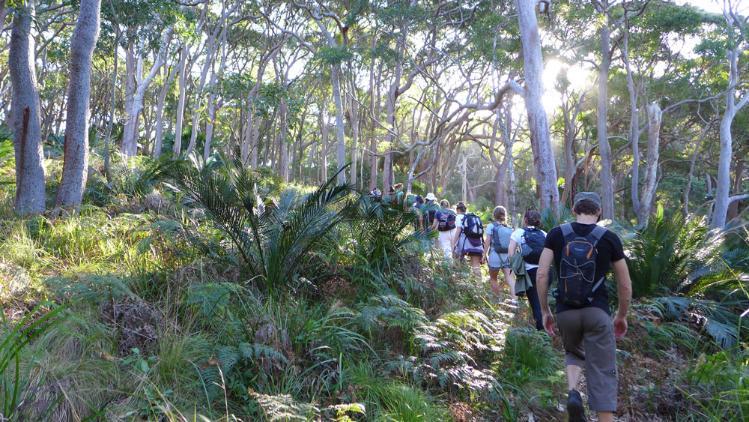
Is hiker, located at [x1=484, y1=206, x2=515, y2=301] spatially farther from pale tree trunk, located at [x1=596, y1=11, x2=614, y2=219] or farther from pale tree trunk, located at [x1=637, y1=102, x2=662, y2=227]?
pale tree trunk, located at [x1=637, y1=102, x2=662, y2=227]

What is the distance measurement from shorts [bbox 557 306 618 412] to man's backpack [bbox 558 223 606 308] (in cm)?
10

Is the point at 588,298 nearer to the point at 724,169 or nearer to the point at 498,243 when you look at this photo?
the point at 498,243

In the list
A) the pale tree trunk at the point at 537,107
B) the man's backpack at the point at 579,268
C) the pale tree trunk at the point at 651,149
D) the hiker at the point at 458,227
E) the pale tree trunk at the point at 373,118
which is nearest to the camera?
the man's backpack at the point at 579,268

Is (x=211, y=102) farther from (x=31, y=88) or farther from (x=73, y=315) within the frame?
(x=73, y=315)

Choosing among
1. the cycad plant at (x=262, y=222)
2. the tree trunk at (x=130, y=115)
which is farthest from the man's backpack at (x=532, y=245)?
the tree trunk at (x=130, y=115)

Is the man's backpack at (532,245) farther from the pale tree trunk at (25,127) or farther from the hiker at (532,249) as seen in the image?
the pale tree trunk at (25,127)

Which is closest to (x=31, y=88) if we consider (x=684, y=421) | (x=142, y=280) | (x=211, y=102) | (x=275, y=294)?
(x=142, y=280)

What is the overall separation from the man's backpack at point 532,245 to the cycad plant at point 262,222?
7.36ft

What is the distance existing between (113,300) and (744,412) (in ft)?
17.0

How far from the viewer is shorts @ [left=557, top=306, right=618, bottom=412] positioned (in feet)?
12.6

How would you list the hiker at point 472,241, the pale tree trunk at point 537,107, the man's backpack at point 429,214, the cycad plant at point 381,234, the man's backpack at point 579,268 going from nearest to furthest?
1. the man's backpack at point 579,268
2. the cycad plant at point 381,234
3. the hiker at point 472,241
4. the man's backpack at point 429,214
5. the pale tree trunk at point 537,107

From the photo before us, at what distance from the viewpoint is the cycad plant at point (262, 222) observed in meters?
5.82

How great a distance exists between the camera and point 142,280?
5734 millimetres

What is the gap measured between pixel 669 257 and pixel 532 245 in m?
2.60
